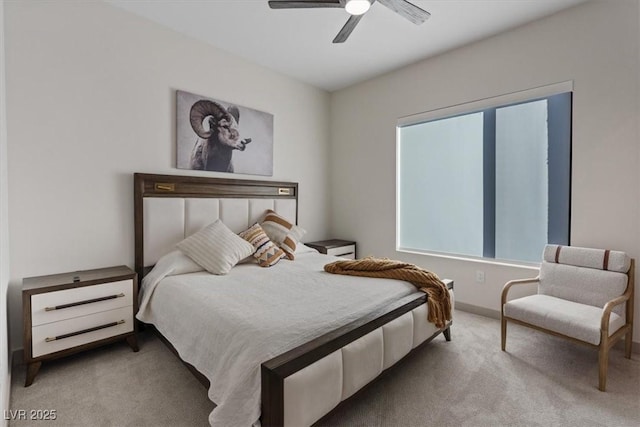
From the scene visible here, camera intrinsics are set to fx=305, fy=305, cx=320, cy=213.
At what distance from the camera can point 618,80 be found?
2.51 meters

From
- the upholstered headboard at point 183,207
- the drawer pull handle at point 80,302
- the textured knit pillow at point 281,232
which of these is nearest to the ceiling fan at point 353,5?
the upholstered headboard at point 183,207

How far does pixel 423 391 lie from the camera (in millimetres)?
1990

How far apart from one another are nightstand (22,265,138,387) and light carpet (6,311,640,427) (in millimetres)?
176

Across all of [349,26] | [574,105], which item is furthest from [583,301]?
[349,26]

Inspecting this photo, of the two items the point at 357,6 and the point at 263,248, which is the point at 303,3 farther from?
the point at 263,248

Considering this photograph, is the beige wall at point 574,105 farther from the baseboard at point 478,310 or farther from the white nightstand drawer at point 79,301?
the white nightstand drawer at point 79,301

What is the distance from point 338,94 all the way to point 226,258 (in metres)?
3.18

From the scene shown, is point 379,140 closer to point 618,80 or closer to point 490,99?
point 490,99

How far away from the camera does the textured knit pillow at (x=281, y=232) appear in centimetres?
344

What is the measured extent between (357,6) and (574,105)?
215 cm

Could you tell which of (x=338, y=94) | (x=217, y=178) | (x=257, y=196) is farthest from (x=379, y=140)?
(x=217, y=178)

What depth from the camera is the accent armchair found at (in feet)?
6.78

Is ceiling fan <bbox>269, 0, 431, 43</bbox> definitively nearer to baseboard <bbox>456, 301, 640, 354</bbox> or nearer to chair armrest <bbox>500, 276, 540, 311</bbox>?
chair armrest <bbox>500, 276, 540, 311</bbox>

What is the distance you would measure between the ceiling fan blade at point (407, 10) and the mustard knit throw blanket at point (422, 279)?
195 cm
